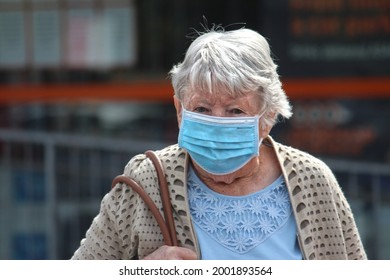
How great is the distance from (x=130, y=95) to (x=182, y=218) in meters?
4.74

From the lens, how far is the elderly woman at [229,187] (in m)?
3.11

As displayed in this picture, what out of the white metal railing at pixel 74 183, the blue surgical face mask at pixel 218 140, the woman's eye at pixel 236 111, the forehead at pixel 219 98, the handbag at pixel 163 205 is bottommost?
the white metal railing at pixel 74 183

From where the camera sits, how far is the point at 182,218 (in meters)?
3.16

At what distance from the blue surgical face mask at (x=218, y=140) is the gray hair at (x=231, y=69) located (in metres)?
0.08

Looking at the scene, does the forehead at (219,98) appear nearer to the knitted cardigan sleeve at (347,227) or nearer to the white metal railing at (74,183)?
the knitted cardigan sleeve at (347,227)

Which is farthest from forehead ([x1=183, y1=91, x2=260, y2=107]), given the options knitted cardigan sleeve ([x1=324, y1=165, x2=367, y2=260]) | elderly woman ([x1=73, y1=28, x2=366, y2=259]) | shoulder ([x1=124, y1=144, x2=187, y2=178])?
knitted cardigan sleeve ([x1=324, y1=165, x2=367, y2=260])

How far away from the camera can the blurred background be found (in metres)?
7.02

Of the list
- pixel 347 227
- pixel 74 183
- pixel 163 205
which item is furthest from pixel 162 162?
pixel 74 183

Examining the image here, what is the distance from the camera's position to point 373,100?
7566mm

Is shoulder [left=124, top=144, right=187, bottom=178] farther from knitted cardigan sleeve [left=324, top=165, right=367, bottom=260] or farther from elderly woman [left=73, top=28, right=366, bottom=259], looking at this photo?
knitted cardigan sleeve [left=324, top=165, right=367, bottom=260]

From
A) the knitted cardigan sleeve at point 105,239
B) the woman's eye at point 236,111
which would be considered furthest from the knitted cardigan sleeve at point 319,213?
the knitted cardigan sleeve at point 105,239

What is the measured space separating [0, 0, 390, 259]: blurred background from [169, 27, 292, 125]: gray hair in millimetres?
3796

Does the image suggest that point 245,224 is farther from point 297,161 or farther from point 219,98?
point 219,98

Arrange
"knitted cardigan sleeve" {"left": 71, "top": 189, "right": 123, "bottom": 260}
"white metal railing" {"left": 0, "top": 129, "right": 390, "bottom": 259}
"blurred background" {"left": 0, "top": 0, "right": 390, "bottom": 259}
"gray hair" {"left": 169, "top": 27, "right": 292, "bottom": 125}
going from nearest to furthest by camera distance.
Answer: "gray hair" {"left": 169, "top": 27, "right": 292, "bottom": 125} < "knitted cardigan sleeve" {"left": 71, "top": 189, "right": 123, "bottom": 260} < "white metal railing" {"left": 0, "top": 129, "right": 390, "bottom": 259} < "blurred background" {"left": 0, "top": 0, "right": 390, "bottom": 259}
